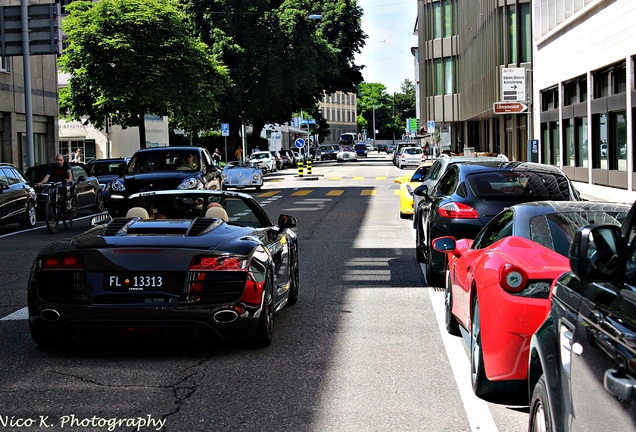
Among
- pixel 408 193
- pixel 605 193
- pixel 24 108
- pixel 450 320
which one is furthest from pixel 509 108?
pixel 450 320

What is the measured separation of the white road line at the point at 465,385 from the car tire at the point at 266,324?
1.39 m

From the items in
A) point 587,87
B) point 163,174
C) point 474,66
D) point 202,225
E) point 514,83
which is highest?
point 474,66

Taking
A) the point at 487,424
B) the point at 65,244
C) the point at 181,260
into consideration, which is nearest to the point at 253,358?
the point at 181,260

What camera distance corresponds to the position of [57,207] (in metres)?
21.2

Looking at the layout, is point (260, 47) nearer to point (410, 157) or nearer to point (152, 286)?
point (410, 157)

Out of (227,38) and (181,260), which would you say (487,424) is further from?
(227,38)

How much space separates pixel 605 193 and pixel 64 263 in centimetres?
2467

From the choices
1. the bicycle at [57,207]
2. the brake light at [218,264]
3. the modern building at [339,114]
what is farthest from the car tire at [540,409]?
the modern building at [339,114]

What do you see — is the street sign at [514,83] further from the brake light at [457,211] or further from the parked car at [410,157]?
the parked car at [410,157]

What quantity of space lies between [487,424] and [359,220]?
17493 millimetres

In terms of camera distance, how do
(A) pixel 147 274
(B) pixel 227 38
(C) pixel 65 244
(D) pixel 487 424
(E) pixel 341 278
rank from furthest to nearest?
(B) pixel 227 38 < (E) pixel 341 278 < (C) pixel 65 244 < (A) pixel 147 274 < (D) pixel 487 424

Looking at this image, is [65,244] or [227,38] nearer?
[65,244]

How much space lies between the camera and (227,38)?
60.1 meters

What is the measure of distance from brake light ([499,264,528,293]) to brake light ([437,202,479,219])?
5592 mm
